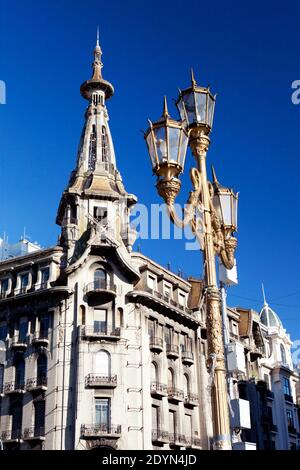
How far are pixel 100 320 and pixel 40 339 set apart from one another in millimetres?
4132

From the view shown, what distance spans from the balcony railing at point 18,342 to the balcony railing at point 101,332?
447cm

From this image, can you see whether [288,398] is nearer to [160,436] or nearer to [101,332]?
[160,436]

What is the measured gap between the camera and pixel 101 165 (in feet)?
157

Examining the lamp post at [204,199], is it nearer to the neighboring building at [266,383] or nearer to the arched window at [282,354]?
the neighboring building at [266,383]

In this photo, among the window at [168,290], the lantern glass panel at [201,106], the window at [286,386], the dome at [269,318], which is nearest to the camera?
the lantern glass panel at [201,106]

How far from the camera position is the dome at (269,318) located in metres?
65.1

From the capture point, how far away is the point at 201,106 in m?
13.8

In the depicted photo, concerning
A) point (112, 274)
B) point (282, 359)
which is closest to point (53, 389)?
point (112, 274)

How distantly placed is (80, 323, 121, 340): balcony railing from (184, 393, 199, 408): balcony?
8.31 metres

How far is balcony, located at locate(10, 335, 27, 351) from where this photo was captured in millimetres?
41125

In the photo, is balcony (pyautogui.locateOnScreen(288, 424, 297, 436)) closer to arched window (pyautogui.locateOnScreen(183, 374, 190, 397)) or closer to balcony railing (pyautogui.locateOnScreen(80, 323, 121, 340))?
arched window (pyautogui.locateOnScreen(183, 374, 190, 397))

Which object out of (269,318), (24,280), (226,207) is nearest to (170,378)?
(24,280)

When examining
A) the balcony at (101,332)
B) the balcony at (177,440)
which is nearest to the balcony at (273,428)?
the balcony at (177,440)
